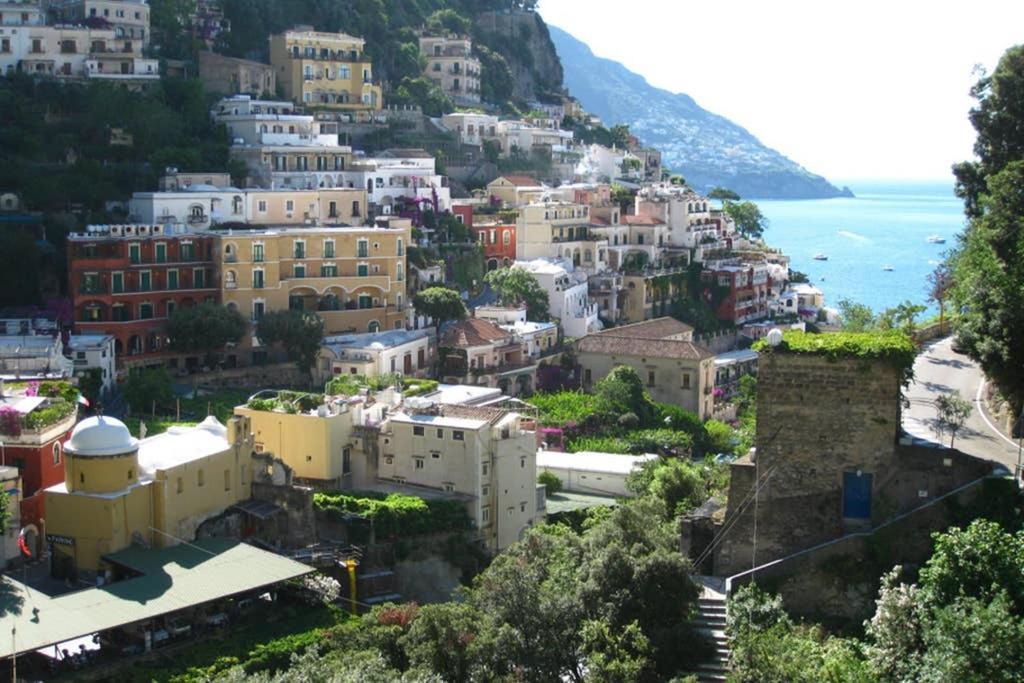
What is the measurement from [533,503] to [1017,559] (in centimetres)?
1817

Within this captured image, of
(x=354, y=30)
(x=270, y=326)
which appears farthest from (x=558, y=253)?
(x=354, y=30)

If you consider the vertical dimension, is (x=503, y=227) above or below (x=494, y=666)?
above

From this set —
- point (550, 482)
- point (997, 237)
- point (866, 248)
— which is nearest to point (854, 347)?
point (997, 237)

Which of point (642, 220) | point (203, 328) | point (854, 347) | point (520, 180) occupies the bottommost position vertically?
point (203, 328)

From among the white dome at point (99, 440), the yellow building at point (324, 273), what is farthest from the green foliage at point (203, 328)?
the white dome at point (99, 440)

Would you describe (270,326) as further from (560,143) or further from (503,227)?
(560,143)

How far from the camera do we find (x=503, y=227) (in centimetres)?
6122

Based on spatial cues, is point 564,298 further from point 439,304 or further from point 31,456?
point 31,456

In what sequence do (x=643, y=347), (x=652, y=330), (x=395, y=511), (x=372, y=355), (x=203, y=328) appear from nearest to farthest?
(x=395, y=511), (x=203, y=328), (x=372, y=355), (x=643, y=347), (x=652, y=330)

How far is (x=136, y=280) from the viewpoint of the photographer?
4709 cm

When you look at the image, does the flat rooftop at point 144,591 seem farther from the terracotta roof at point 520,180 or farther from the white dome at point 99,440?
the terracotta roof at point 520,180

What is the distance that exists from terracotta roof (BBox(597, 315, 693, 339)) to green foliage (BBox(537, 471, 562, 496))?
47.0ft

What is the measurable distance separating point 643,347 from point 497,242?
10.8 meters

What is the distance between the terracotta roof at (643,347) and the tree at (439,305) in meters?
4.69
